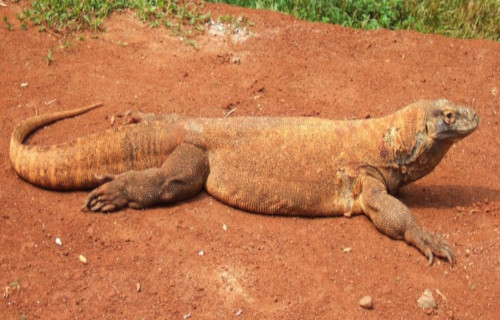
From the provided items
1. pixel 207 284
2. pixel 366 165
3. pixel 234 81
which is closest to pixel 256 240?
pixel 207 284

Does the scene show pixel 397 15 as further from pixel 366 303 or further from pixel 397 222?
pixel 366 303

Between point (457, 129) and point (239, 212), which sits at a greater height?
point (457, 129)

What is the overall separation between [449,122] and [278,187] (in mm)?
1326

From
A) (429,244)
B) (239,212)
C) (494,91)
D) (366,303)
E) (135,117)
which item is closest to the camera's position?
(366,303)

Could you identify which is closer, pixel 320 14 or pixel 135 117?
pixel 135 117

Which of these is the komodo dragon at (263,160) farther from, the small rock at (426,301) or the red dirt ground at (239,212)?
the small rock at (426,301)

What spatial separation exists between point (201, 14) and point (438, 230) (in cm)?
369

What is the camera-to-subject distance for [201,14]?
7.33 m

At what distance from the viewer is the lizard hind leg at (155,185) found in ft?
15.8

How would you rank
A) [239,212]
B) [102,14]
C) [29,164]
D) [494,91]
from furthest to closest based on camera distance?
[102,14] → [494,91] → [239,212] → [29,164]

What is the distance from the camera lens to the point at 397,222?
15.7 ft

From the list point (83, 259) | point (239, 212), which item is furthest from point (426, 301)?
point (83, 259)

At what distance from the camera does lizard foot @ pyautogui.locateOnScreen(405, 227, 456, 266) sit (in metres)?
4.67

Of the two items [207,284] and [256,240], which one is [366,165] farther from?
[207,284]
